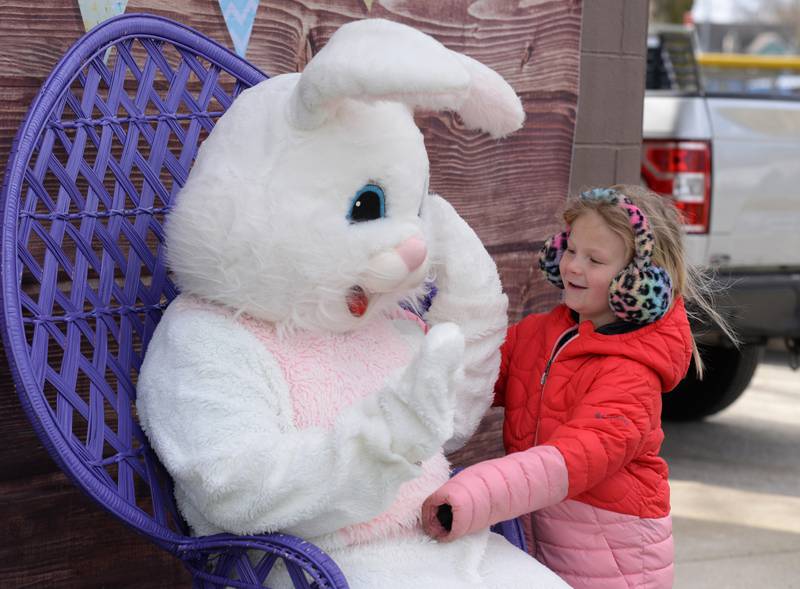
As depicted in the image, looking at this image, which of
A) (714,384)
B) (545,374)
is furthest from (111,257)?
(714,384)

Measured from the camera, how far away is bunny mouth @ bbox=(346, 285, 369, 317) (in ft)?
6.44

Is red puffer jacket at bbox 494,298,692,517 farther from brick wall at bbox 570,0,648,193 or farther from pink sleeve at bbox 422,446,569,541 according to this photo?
brick wall at bbox 570,0,648,193

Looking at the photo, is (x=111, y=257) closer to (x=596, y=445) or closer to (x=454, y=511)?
(x=454, y=511)

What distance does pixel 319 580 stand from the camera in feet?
5.80

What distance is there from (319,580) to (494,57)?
6.36 feet

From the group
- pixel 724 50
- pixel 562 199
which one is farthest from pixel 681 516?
pixel 724 50

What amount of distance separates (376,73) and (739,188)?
3378mm

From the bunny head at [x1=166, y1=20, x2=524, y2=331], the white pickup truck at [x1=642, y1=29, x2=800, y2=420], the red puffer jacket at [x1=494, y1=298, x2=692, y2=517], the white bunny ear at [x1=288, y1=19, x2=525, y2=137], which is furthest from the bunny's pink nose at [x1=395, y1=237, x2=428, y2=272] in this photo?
the white pickup truck at [x1=642, y1=29, x2=800, y2=420]

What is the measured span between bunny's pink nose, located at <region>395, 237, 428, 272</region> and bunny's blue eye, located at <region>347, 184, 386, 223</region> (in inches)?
2.8

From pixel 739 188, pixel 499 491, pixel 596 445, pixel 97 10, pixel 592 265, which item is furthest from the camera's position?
pixel 739 188

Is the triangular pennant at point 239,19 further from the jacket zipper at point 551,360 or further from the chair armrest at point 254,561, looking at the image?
the chair armrest at point 254,561

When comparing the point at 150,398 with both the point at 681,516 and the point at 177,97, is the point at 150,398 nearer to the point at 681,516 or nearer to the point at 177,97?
the point at 177,97

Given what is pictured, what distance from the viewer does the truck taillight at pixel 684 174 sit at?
4684mm

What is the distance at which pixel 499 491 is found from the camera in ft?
6.68
